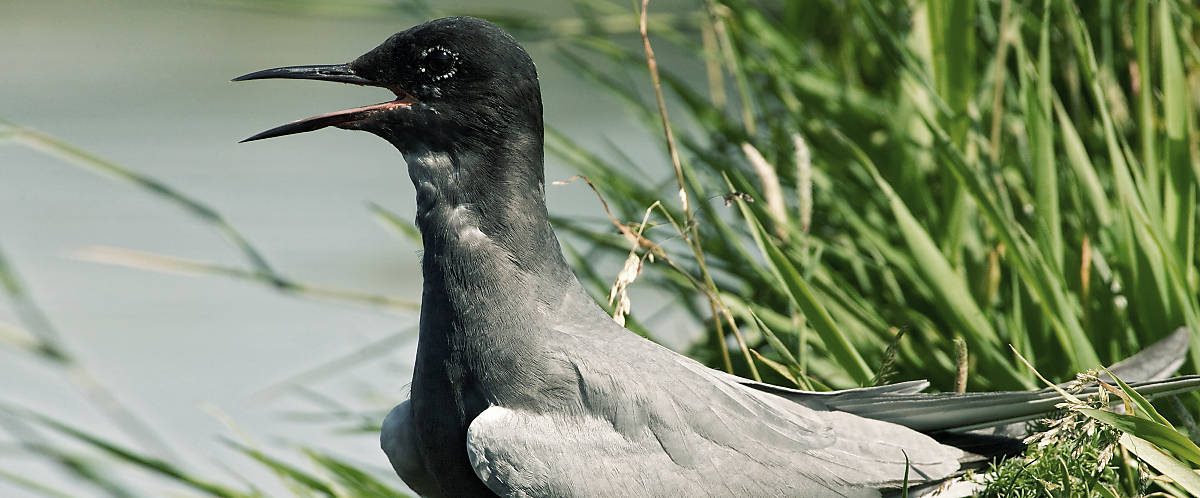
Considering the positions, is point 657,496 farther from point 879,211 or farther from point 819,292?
point 879,211

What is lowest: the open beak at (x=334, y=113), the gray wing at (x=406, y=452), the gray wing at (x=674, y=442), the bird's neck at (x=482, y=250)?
the gray wing at (x=406, y=452)

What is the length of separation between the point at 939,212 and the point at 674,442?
0.88 m

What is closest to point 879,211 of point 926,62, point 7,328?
point 926,62

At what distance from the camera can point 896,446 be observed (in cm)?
137

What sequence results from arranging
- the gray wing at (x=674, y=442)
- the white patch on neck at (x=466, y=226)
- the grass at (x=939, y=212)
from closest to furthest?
1. the gray wing at (x=674, y=442)
2. the white patch on neck at (x=466, y=226)
3. the grass at (x=939, y=212)

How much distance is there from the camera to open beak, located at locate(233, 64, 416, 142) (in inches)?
52.9

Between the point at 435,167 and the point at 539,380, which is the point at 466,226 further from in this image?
the point at 539,380

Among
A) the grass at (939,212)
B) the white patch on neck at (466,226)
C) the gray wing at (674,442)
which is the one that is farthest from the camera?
the grass at (939,212)

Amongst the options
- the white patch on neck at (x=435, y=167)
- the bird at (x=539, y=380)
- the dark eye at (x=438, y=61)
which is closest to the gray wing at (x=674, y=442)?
the bird at (x=539, y=380)

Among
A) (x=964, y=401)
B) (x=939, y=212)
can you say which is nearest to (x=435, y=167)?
(x=964, y=401)

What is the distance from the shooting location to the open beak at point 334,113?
1.34 meters

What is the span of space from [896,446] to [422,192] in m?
0.62

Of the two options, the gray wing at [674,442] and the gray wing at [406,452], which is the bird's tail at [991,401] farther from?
the gray wing at [406,452]

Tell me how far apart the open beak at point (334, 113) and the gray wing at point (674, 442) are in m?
0.35
